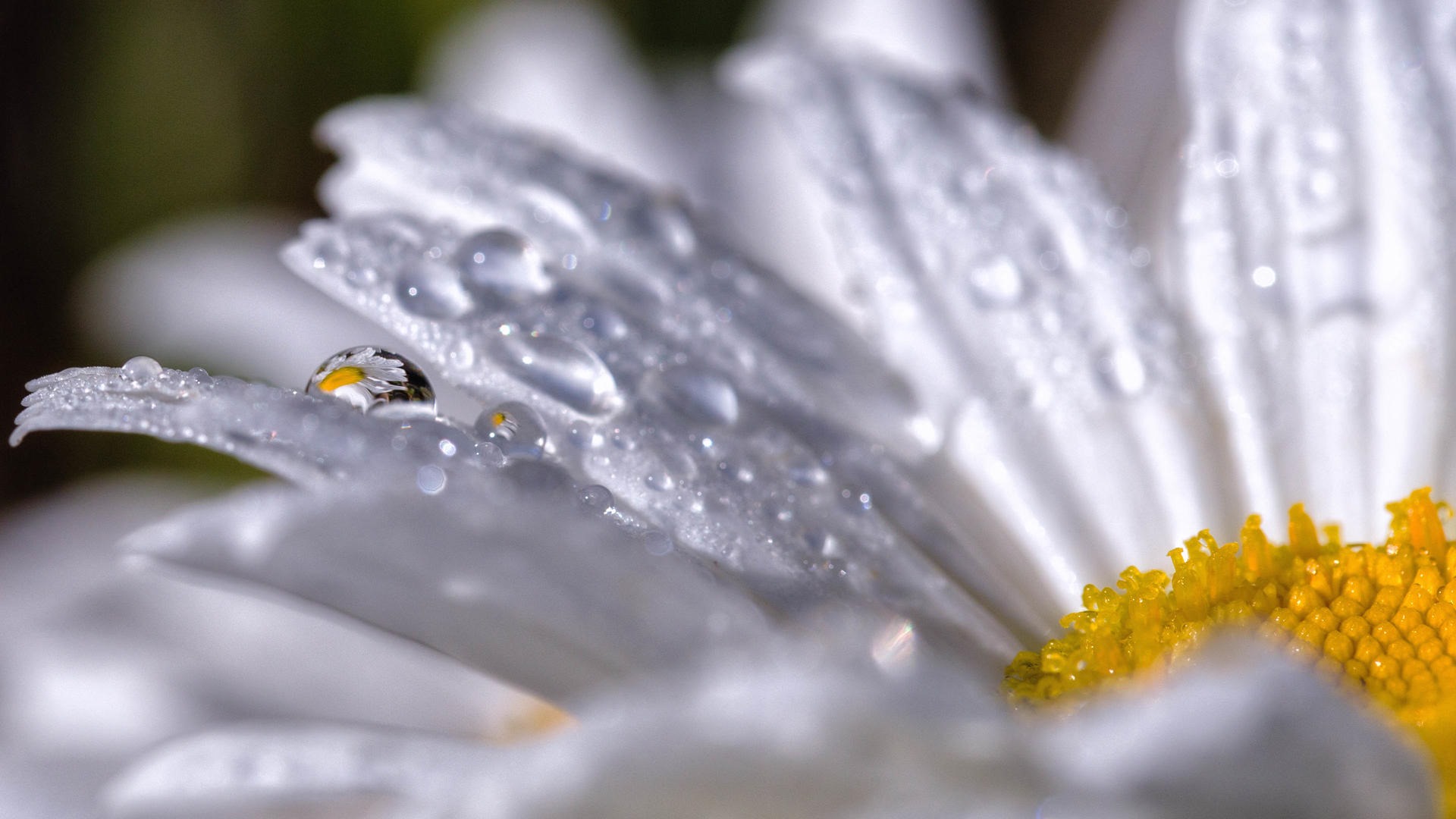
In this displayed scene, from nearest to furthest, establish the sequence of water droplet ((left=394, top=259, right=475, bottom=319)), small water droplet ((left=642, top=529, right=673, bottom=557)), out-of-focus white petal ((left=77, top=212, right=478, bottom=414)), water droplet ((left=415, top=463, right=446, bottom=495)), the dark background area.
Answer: water droplet ((left=415, top=463, right=446, bottom=495)) < small water droplet ((left=642, top=529, right=673, bottom=557)) < water droplet ((left=394, top=259, right=475, bottom=319)) < out-of-focus white petal ((left=77, top=212, right=478, bottom=414)) < the dark background area

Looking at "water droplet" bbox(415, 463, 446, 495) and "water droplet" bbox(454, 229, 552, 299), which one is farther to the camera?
"water droplet" bbox(454, 229, 552, 299)

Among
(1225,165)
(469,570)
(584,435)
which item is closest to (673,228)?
(584,435)

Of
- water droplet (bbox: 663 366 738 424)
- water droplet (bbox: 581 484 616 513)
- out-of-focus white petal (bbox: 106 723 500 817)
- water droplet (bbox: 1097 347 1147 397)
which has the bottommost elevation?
out-of-focus white petal (bbox: 106 723 500 817)

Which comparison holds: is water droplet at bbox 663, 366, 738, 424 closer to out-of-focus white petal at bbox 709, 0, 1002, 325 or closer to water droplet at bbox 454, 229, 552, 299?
water droplet at bbox 454, 229, 552, 299

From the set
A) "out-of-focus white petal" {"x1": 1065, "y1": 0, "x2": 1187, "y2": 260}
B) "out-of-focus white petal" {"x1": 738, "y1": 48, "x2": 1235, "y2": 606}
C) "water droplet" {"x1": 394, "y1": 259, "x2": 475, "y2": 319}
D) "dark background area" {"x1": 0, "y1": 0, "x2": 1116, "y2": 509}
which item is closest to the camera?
"water droplet" {"x1": 394, "y1": 259, "x2": 475, "y2": 319}

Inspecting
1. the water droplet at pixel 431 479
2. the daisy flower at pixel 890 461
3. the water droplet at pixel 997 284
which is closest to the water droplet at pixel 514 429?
the daisy flower at pixel 890 461

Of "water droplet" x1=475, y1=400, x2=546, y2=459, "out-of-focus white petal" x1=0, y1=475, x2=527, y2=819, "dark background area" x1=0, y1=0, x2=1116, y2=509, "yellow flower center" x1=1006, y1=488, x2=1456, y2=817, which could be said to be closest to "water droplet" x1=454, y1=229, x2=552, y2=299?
"water droplet" x1=475, y1=400, x2=546, y2=459

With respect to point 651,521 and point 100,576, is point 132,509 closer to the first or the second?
point 100,576

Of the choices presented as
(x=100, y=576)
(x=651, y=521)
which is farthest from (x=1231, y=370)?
(x=100, y=576)
